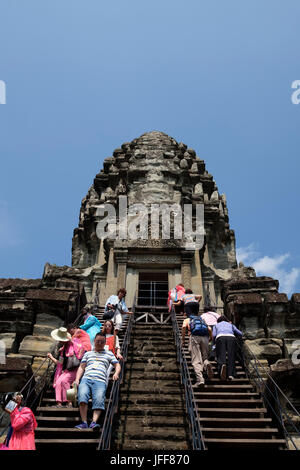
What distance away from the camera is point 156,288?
53.8 ft

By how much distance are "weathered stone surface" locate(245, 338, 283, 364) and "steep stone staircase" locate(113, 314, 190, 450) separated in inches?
72.0

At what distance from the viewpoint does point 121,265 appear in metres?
15.7

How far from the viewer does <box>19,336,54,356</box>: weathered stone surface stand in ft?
28.2

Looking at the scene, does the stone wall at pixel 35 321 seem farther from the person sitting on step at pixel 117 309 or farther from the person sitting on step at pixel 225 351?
the person sitting on step at pixel 225 351

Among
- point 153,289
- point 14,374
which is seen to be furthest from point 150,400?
point 153,289

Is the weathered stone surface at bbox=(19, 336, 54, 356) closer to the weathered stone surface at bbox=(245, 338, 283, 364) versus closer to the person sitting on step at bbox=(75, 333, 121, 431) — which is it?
the person sitting on step at bbox=(75, 333, 121, 431)

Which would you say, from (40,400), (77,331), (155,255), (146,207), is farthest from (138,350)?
(146,207)

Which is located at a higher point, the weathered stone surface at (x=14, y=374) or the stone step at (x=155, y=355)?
the stone step at (x=155, y=355)

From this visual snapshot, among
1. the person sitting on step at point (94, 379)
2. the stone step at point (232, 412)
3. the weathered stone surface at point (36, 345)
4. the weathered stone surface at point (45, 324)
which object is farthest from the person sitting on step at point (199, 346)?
the weathered stone surface at point (45, 324)

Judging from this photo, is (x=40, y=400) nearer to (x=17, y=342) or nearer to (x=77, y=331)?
(x=77, y=331)

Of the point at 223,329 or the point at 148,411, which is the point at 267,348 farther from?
the point at 148,411

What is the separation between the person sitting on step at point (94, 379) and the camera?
589cm

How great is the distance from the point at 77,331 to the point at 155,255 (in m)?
8.65

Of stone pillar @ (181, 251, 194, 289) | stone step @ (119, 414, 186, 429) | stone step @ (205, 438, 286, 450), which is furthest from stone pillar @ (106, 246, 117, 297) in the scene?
stone step @ (205, 438, 286, 450)
